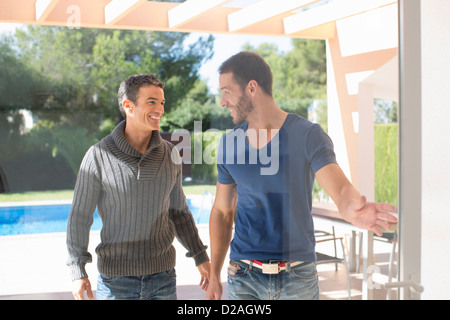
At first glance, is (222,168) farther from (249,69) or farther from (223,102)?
(249,69)

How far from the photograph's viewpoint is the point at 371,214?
2.15 meters

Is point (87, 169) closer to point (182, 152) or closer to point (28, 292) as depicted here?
point (182, 152)

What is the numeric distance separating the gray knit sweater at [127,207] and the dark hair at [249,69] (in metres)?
0.45

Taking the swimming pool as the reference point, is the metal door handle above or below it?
below

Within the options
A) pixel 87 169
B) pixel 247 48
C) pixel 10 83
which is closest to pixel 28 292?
pixel 87 169

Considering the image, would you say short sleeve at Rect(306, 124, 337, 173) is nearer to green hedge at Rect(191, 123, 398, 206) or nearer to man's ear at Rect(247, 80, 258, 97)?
green hedge at Rect(191, 123, 398, 206)

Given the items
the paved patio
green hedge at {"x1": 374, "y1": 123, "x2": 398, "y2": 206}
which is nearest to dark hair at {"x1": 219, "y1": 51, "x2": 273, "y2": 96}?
green hedge at {"x1": 374, "y1": 123, "x2": 398, "y2": 206}

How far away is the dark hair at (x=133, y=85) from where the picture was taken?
80.0 inches

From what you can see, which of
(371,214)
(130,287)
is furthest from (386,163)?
(130,287)

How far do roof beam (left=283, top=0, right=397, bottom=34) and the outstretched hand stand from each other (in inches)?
33.3

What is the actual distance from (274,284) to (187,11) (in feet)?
4.23

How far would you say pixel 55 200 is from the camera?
6.62 ft

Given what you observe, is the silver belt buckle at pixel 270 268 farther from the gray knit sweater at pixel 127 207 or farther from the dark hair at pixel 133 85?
the dark hair at pixel 133 85

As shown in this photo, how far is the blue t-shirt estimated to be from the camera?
2107 millimetres
